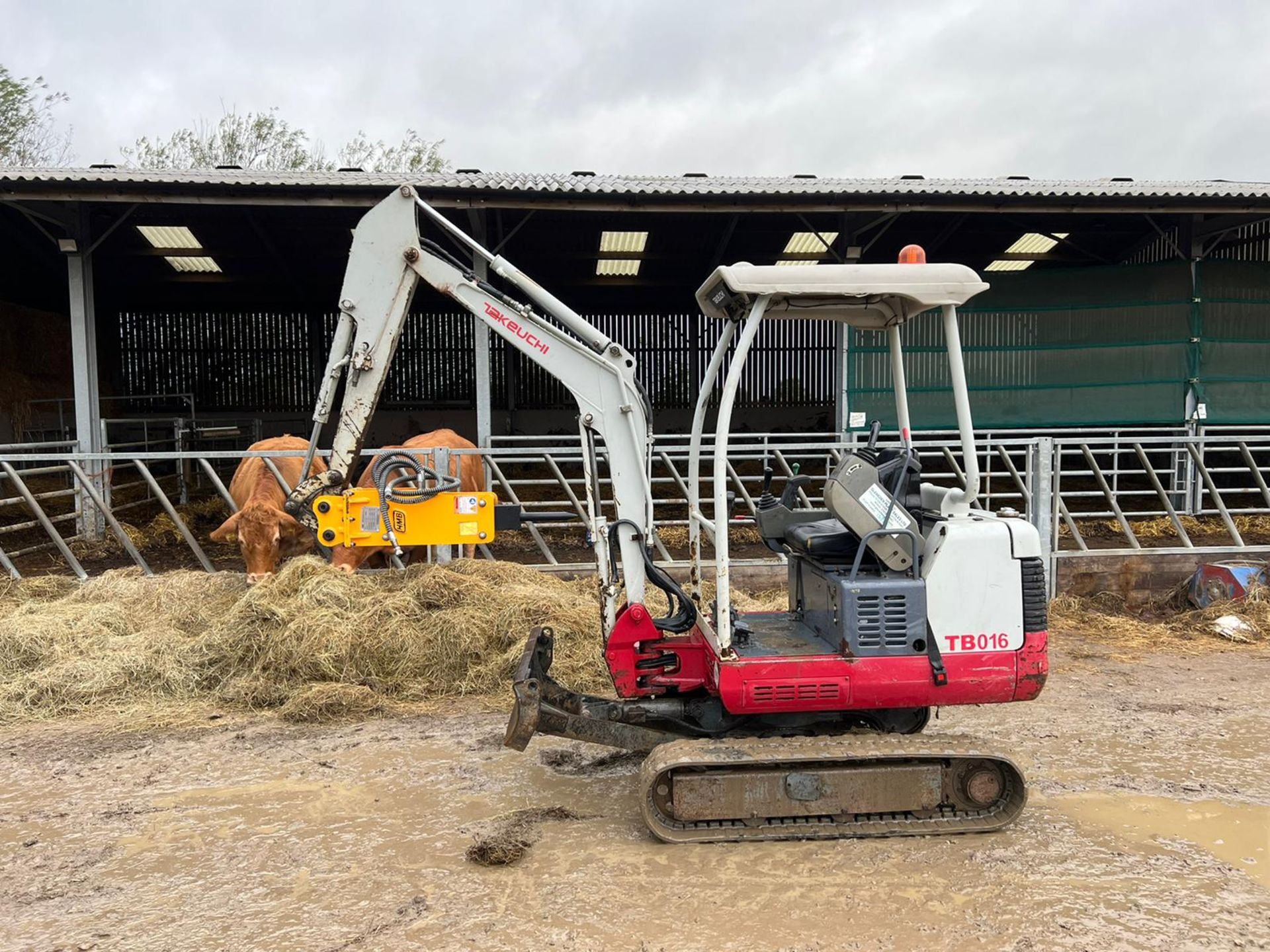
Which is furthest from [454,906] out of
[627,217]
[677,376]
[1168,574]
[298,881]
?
[677,376]

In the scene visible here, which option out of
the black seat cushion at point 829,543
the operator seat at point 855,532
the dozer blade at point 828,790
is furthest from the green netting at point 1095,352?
the dozer blade at point 828,790

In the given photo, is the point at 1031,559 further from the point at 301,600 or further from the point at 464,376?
the point at 464,376

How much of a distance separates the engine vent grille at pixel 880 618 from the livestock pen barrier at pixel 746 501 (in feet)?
4.39

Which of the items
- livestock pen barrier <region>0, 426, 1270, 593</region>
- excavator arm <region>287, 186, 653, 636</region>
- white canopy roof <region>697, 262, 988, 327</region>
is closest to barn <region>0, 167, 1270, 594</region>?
livestock pen barrier <region>0, 426, 1270, 593</region>

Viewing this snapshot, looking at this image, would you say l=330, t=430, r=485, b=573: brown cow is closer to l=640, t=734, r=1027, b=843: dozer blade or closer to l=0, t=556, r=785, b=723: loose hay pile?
l=0, t=556, r=785, b=723: loose hay pile

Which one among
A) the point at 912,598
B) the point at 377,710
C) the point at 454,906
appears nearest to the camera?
the point at 454,906

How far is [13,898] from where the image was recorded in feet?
10.9

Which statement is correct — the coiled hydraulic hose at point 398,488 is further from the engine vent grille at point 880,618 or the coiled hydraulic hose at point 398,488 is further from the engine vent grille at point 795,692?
the engine vent grille at point 880,618

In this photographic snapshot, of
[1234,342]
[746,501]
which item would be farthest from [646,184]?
[1234,342]

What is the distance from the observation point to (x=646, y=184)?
9.83 meters

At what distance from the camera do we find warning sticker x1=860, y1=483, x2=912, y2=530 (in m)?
3.80

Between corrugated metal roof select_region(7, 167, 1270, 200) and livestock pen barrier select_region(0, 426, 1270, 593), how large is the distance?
2.80 metres

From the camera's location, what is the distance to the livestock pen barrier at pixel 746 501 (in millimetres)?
7984

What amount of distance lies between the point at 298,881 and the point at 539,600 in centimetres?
304
